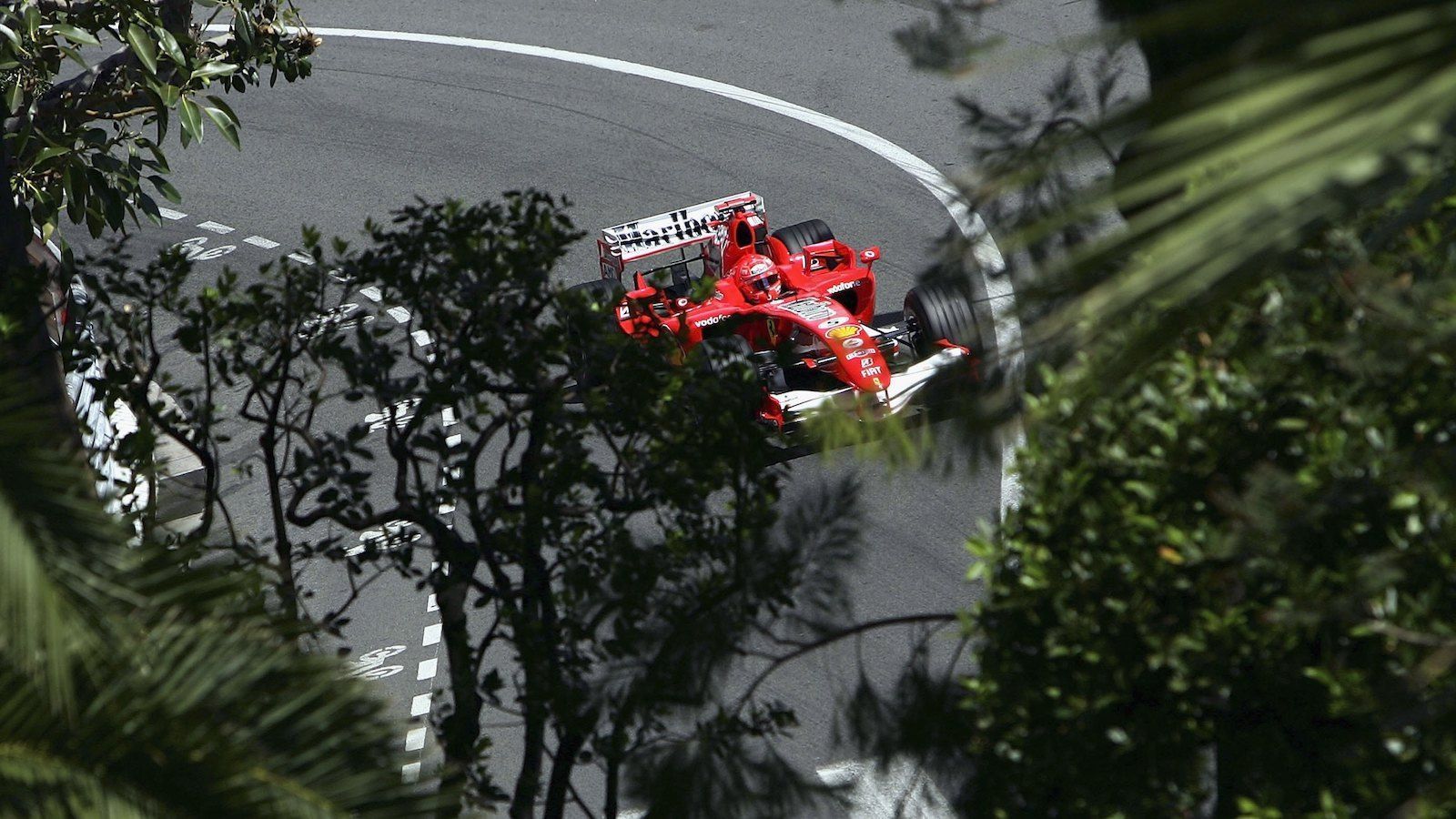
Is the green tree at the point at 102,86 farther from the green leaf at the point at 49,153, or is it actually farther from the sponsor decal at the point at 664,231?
the sponsor decal at the point at 664,231

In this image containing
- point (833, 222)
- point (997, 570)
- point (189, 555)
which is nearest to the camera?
point (189, 555)

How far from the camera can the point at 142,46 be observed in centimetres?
546

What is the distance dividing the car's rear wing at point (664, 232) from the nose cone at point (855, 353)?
75.8 inches

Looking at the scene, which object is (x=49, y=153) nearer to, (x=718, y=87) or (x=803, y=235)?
(x=803, y=235)

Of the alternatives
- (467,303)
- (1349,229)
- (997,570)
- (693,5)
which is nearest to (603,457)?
(467,303)

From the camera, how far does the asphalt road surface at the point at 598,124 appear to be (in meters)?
14.1

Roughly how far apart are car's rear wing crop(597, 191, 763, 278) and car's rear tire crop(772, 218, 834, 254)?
0.57 m

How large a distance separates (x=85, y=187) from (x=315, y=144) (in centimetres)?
1085

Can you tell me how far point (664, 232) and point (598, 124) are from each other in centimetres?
574

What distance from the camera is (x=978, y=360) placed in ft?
7.59

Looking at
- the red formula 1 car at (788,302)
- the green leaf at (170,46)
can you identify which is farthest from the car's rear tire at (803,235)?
the green leaf at (170,46)

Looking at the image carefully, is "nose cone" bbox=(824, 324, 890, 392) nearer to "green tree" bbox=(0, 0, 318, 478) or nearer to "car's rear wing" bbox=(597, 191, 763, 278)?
"car's rear wing" bbox=(597, 191, 763, 278)

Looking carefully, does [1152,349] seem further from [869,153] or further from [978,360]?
[869,153]

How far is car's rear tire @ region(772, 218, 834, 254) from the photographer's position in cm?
1154
